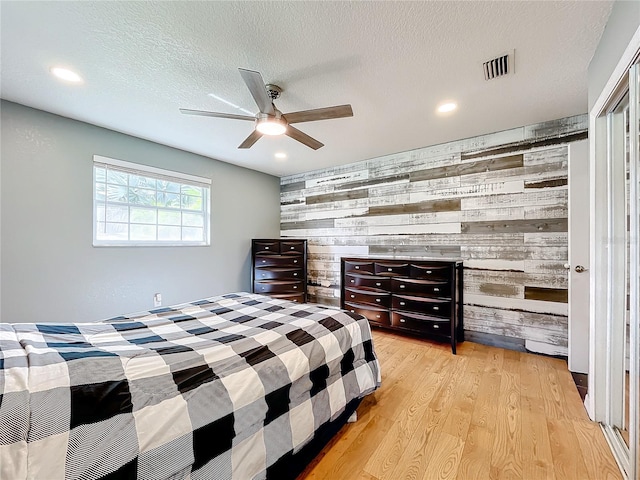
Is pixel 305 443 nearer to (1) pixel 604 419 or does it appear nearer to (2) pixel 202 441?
(2) pixel 202 441

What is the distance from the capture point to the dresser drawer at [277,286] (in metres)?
4.48

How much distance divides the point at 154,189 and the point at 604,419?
16.1 ft

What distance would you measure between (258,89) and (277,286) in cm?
319

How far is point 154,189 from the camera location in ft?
12.2

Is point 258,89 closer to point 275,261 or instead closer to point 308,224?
point 275,261

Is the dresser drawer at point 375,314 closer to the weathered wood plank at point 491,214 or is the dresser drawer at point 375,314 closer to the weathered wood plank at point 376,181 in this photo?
the weathered wood plank at point 491,214

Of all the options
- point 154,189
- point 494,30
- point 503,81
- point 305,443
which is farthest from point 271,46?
point 154,189

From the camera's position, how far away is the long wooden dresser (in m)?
3.15

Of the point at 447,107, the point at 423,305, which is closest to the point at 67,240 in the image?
the point at 423,305

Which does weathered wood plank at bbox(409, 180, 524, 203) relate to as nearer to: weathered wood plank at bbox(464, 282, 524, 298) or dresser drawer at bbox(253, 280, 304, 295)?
weathered wood plank at bbox(464, 282, 524, 298)

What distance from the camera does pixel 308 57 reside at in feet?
6.35

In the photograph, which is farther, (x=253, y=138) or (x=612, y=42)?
(x=253, y=138)

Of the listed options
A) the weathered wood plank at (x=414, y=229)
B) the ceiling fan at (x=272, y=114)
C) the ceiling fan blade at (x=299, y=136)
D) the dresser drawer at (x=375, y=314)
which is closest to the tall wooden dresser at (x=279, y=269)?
the dresser drawer at (x=375, y=314)

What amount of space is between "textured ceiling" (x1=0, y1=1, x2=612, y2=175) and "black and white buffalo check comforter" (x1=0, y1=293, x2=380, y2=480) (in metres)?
1.83
